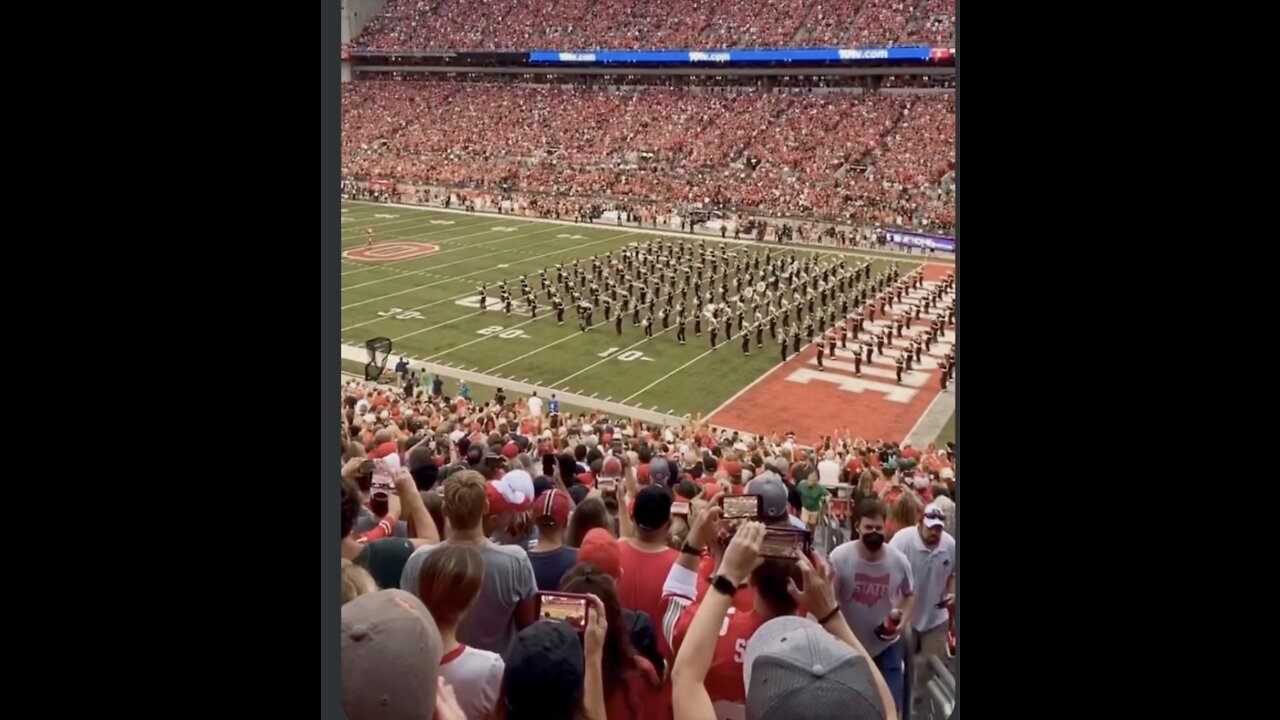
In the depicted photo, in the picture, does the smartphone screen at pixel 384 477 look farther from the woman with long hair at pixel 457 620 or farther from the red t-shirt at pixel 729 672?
the red t-shirt at pixel 729 672

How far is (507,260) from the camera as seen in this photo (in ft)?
84.9

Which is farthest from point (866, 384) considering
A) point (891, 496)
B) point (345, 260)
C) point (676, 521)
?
point (345, 260)

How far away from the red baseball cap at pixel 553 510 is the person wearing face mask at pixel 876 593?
3.73 feet

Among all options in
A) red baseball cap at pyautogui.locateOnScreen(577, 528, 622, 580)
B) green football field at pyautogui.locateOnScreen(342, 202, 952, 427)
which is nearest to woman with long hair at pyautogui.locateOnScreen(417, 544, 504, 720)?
red baseball cap at pyautogui.locateOnScreen(577, 528, 622, 580)

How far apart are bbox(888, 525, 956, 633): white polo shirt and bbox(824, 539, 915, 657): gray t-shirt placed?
47 centimetres

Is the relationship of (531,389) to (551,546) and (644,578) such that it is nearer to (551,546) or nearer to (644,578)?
(551,546)

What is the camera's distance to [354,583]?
10.6 feet

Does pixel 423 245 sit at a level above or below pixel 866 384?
above

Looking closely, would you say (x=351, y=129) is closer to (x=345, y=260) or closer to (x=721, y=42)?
(x=721, y=42)

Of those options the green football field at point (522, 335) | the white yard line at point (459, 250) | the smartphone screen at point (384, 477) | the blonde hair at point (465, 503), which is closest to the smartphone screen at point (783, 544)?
the blonde hair at point (465, 503)

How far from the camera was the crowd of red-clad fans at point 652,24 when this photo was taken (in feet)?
139

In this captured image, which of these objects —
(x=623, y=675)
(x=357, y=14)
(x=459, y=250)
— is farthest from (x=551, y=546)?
(x=357, y=14)

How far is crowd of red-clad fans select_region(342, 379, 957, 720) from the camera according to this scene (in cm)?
248
